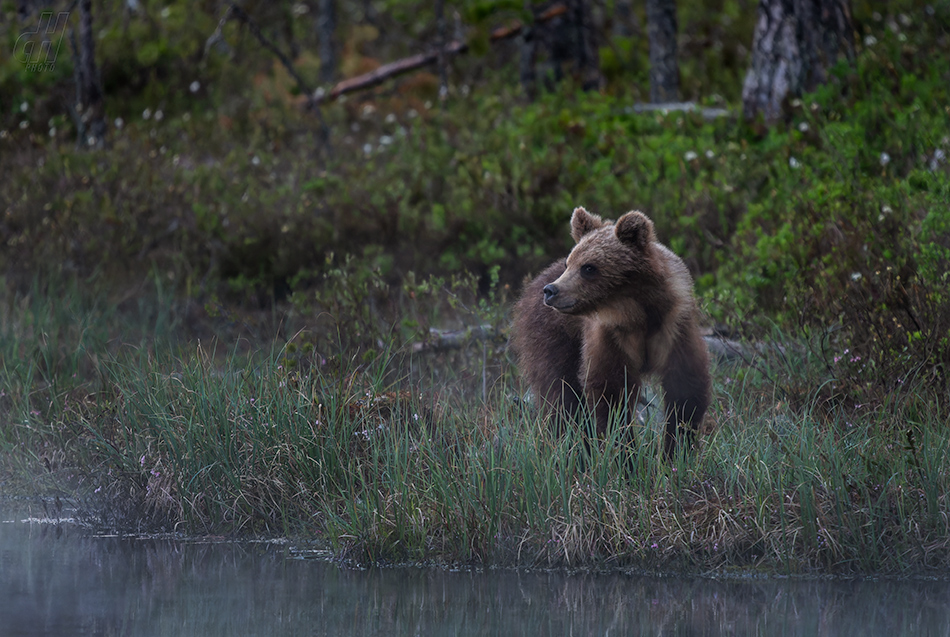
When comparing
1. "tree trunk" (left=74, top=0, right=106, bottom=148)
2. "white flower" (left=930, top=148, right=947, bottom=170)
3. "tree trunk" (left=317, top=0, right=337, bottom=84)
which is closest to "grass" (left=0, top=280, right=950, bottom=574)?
"white flower" (left=930, top=148, right=947, bottom=170)

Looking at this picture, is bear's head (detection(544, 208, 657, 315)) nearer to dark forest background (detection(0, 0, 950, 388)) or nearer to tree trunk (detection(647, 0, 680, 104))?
dark forest background (detection(0, 0, 950, 388))

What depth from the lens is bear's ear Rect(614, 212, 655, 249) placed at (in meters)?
5.89

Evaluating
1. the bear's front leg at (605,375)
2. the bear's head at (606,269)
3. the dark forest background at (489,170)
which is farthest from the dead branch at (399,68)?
the bear's front leg at (605,375)

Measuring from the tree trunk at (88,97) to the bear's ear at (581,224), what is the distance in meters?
8.35

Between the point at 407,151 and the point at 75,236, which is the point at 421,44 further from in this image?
A: the point at 75,236

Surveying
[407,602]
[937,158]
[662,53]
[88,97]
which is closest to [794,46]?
[662,53]

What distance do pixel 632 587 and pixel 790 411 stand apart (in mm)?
1951

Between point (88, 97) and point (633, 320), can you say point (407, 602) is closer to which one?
point (633, 320)

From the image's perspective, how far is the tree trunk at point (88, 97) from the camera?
1302 centimetres

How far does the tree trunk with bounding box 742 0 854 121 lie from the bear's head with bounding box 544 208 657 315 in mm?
6335

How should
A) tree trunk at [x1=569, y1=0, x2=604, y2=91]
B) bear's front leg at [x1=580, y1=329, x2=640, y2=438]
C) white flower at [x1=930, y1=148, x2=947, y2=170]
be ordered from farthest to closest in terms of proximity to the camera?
1. tree trunk at [x1=569, y1=0, x2=604, y2=91]
2. white flower at [x1=930, y1=148, x2=947, y2=170]
3. bear's front leg at [x1=580, y1=329, x2=640, y2=438]

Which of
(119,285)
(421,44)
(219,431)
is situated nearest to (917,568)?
(219,431)

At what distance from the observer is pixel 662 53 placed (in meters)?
13.9

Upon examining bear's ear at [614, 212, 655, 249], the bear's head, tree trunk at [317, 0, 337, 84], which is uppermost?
bear's ear at [614, 212, 655, 249]
